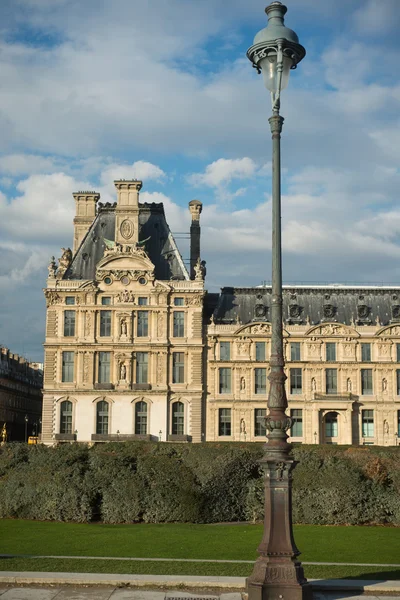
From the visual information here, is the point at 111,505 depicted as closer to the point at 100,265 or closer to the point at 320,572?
the point at 320,572

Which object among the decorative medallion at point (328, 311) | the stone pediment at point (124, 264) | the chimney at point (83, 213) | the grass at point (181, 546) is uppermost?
the chimney at point (83, 213)

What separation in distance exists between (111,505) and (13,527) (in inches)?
193

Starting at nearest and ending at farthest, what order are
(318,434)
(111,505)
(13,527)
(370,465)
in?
(13,527), (111,505), (370,465), (318,434)

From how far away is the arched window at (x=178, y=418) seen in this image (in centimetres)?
7488

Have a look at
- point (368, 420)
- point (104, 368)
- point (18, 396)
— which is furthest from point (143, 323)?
point (18, 396)

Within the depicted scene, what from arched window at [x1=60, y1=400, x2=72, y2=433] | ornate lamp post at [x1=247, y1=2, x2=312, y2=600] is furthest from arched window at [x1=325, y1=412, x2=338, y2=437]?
ornate lamp post at [x1=247, y1=2, x2=312, y2=600]

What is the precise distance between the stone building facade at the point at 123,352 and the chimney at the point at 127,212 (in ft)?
3.09

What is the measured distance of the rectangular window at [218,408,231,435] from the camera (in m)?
75.2

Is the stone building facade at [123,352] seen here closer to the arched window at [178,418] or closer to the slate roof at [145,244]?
the arched window at [178,418]

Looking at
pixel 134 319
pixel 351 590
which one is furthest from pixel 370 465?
pixel 134 319

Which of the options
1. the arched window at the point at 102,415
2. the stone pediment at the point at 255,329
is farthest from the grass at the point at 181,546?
the stone pediment at the point at 255,329

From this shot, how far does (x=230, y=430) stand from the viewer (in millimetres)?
75125

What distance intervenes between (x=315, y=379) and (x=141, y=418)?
53.8ft

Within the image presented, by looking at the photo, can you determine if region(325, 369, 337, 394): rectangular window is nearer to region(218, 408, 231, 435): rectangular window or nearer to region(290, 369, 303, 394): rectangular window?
region(290, 369, 303, 394): rectangular window
